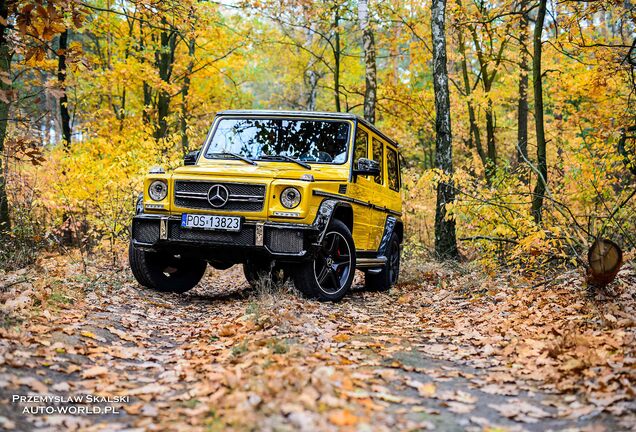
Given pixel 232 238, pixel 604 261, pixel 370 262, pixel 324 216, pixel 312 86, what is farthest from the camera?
pixel 312 86

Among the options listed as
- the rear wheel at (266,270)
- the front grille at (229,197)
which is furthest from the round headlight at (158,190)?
the rear wheel at (266,270)

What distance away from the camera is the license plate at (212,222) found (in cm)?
625

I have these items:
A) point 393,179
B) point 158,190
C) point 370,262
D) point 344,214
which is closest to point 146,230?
point 158,190

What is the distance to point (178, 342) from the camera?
5.23 metres

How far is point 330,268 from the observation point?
7027 mm

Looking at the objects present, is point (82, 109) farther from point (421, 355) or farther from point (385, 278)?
point (421, 355)

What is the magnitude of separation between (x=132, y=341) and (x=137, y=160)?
23.4 feet

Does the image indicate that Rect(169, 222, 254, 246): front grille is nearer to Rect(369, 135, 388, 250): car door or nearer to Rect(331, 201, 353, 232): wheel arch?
Rect(331, 201, 353, 232): wheel arch

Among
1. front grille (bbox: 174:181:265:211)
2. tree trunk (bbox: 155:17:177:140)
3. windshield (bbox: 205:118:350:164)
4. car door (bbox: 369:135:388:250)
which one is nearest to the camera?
front grille (bbox: 174:181:265:211)

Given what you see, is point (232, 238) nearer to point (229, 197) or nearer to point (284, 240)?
point (229, 197)

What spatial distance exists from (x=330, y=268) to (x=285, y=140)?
5.94 ft

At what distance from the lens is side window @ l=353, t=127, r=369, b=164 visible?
Answer: 7651 mm

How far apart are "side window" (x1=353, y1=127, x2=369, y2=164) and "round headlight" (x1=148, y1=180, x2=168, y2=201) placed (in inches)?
95.8

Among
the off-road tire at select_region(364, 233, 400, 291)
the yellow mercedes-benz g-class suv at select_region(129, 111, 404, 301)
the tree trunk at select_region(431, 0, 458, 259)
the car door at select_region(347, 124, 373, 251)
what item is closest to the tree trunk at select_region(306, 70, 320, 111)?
the tree trunk at select_region(431, 0, 458, 259)
